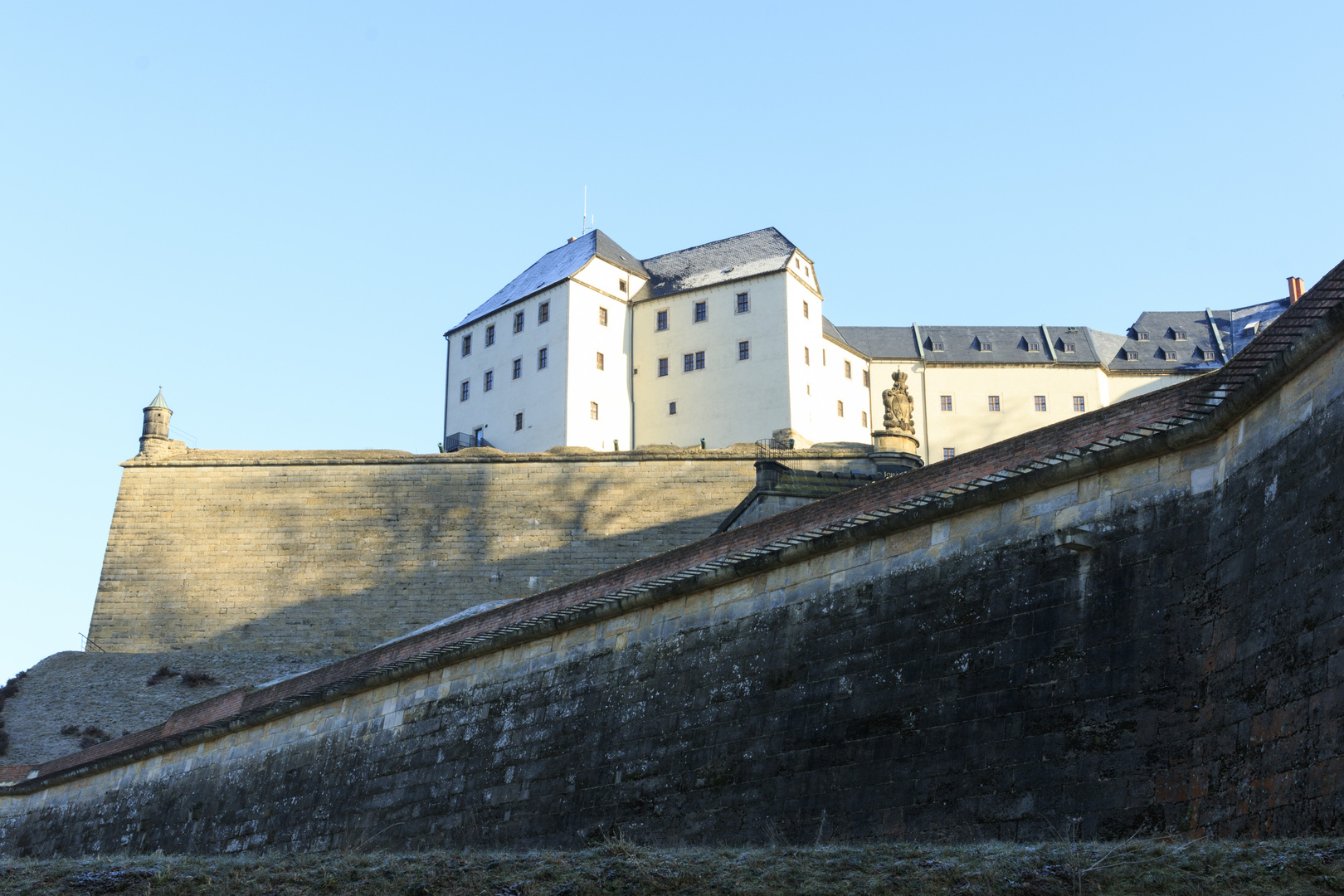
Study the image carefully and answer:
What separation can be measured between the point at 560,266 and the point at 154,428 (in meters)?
21.2

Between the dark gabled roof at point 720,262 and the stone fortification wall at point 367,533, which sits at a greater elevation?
the dark gabled roof at point 720,262

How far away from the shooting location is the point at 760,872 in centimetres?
854

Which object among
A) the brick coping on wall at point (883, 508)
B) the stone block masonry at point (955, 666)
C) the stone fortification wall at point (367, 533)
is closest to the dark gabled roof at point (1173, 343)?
the stone fortification wall at point (367, 533)

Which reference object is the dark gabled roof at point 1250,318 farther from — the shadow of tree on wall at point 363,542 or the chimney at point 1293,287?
the shadow of tree on wall at point 363,542

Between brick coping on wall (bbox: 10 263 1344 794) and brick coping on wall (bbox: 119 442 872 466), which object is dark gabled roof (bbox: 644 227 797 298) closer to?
brick coping on wall (bbox: 119 442 872 466)

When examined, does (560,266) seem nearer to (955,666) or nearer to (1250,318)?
(1250,318)

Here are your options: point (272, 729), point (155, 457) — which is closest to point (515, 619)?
point (272, 729)

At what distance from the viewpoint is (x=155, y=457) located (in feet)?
143

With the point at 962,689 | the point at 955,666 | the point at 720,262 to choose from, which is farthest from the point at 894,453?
the point at 720,262

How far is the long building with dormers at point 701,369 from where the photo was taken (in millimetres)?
54562

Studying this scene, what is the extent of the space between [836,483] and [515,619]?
1086 centimetres

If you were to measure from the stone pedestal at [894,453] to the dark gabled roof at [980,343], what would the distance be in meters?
36.7

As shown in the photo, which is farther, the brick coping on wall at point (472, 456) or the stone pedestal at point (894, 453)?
the brick coping on wall at point (472, 456)

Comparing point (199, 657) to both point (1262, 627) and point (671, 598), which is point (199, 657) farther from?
point (1262, 627)
